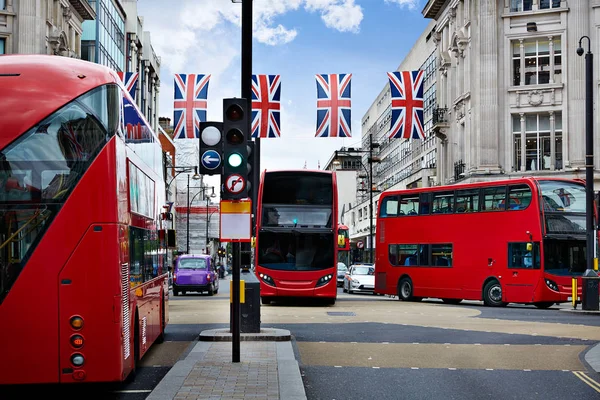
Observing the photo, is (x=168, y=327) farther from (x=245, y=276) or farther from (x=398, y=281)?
(x=398, y=281)

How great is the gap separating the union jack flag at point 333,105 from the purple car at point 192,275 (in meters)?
13.9

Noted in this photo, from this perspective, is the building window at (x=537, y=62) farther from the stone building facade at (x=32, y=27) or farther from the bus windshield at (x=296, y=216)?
the bus windshield at (x=296, y=216)

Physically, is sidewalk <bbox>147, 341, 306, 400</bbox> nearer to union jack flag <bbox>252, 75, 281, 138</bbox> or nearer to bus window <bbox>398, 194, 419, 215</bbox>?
union jack flag <bbox>252, 75, 281, 138</bbox>

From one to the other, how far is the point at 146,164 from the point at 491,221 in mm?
19304

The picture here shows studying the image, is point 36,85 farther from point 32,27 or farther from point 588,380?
point 32,27

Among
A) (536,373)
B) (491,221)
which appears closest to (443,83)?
(491,221)

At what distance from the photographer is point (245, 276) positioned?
17000 millimetres

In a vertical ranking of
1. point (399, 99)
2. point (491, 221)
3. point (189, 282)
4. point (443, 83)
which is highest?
point (443, 83)

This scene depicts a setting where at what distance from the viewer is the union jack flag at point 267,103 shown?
27.2 metres

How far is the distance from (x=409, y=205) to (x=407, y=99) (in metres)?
5.90

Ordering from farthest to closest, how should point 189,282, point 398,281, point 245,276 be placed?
point 189,282, point 398,281, point 245,276

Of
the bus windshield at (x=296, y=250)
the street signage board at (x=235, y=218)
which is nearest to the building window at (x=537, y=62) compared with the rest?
the bus windshield at (x=296, y=250)

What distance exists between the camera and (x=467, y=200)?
101 feet

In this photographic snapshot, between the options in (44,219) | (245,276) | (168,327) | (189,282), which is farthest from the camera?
(189,282)
